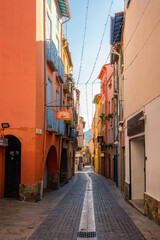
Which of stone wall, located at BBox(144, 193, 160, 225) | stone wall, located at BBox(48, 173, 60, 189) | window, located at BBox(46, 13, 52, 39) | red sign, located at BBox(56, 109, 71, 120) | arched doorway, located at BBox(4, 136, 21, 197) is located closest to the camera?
stone wall, located at BBox(144, 193, 160, 225)

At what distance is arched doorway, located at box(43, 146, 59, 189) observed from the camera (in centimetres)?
1705

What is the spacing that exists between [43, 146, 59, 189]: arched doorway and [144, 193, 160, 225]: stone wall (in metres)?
8.80

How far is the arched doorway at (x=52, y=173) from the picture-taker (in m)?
17.0

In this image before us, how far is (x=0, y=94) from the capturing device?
11859mm

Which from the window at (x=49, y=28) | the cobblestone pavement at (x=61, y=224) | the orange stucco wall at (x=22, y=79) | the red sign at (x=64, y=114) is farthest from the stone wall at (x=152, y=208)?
the window at (x=49, y=28)

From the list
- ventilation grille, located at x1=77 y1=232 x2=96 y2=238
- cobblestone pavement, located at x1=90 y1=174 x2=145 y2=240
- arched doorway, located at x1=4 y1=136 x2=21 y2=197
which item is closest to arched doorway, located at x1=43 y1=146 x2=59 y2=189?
arched doorway, located at x1=4 y1=136 x2=21 y2=197

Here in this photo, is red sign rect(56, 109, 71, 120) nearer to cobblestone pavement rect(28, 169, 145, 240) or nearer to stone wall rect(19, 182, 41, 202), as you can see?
stone wall rect(19, 182, 41, 202)

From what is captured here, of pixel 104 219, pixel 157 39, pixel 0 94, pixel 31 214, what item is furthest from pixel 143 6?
pixel 31 214

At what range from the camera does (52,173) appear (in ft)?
56.4

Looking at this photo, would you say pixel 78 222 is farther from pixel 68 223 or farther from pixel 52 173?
pixel 52 173

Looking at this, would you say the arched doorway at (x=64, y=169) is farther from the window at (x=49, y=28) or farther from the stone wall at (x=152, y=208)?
the stone wall at (x=152, y=208)

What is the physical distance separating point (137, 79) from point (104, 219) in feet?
18.0

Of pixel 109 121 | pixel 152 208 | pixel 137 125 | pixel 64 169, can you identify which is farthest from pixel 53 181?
pixel 109 121

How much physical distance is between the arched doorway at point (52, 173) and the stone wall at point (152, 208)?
28.9ft
